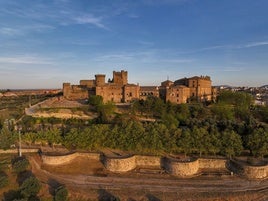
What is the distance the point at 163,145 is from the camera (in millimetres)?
26750

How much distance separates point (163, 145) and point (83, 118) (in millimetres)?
20702

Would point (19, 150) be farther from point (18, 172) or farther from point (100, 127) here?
point (100, 127)

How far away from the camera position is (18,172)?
22.9 m

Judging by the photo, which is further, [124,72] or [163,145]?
[124,72]

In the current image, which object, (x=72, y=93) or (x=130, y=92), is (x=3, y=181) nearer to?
(x=130, y=92)

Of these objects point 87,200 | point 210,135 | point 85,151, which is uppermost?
point 210,135

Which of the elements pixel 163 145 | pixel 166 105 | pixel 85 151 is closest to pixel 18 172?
pixel 85 151

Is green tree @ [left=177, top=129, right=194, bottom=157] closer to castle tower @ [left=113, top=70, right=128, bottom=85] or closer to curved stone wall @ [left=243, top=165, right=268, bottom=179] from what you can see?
curved stone wall @ [left=243, top=165, right=268, bottom=179]

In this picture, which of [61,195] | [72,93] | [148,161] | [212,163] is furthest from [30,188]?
[72,93]

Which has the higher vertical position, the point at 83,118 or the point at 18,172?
the point at 83,118

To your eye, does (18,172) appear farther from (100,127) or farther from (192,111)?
(192,111)

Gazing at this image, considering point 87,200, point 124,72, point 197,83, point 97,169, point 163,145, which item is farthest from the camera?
point 124,72

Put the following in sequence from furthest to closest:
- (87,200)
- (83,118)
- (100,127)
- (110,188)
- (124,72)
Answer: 1. (124,72)
2. (83,118)
3. (100,127)
4. (110,188)
5. (87,200)

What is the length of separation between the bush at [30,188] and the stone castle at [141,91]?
129 feet
